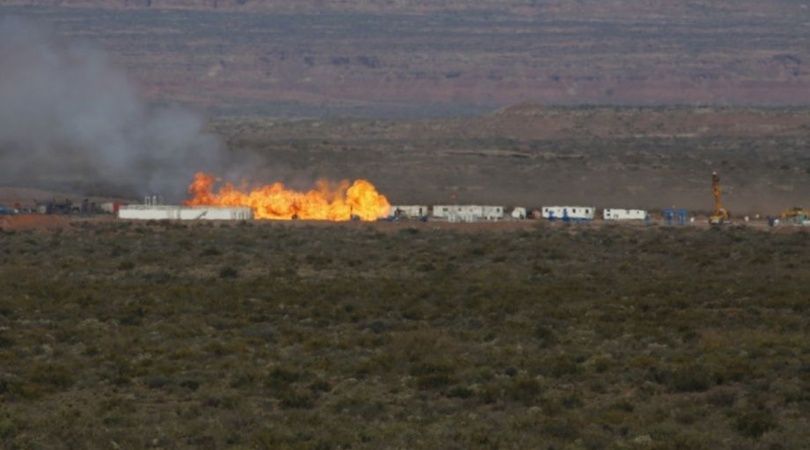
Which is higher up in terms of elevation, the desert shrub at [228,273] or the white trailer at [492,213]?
the white trailer at [492,213]

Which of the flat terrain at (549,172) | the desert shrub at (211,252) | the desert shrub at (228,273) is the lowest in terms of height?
the desert shrub at (228,273)

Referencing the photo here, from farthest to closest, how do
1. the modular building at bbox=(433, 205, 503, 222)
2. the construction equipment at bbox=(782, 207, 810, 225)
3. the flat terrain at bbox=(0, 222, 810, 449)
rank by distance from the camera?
the modular building at bbox=(433, 205, 503, 222)
the construction equipment at bbox=(782, 207, 810, 225)
the flat terrain at bbox=(0, 222, 810, 449)

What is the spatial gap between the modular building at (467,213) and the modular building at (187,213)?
411 inches

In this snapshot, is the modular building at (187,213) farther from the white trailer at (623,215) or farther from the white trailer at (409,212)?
the white trailer at (623,215)

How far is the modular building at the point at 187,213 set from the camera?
99.7 metres

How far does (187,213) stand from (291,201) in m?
6.30

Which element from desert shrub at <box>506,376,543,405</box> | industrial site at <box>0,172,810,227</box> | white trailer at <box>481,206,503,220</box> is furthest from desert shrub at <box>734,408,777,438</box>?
white trailer at <box>481,206,503,220</box>

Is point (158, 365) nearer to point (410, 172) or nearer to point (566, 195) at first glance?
point (566, 195)

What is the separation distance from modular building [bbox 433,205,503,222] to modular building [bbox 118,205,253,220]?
10.4 meters

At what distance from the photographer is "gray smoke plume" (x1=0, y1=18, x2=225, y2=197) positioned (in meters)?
104

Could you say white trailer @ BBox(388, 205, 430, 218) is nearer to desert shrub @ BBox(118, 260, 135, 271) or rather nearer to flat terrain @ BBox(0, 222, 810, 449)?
flat terrain @ BBox(0, 222, 810, 449)

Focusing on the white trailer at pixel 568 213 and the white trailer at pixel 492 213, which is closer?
the white trailer at pixel 492 213

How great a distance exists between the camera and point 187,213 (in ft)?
331

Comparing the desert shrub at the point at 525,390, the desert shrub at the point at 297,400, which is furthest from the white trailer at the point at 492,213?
the desert shrub at the point at 297,400
